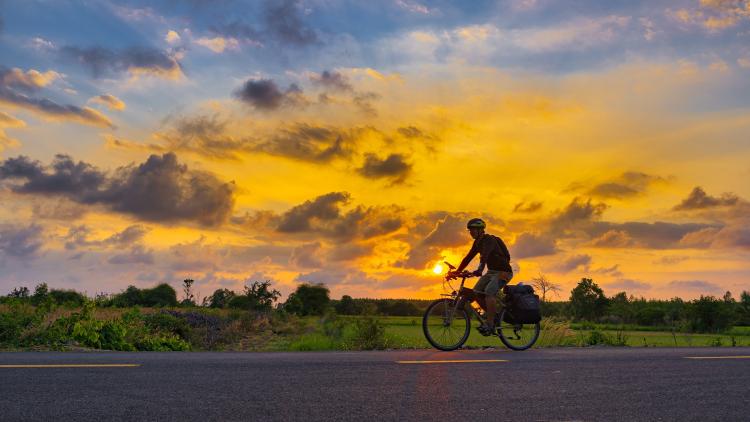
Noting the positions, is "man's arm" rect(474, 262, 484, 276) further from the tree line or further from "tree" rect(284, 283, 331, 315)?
"tree" rect(284, 283, 331, 315)

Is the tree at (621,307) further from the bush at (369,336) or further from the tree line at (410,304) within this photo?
the bush at (369,336)

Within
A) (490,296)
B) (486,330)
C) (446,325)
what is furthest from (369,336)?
(490,296)

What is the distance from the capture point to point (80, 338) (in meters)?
16.4

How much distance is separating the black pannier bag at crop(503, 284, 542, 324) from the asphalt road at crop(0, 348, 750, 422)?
3.65 meters

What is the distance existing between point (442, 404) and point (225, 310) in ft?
134

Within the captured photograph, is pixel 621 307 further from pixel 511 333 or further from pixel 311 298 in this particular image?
pixel 511 333

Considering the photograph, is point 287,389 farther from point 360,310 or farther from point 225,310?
point 225,310

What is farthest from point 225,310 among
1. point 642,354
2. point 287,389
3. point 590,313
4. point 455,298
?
point 590,313

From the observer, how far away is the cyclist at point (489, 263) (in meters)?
14.8

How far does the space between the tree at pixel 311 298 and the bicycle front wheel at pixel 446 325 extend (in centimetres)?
5405

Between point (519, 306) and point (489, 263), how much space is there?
4.49ft

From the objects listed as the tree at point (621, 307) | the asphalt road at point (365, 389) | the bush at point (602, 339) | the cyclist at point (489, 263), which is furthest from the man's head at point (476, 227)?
the tree at point (621, 307)

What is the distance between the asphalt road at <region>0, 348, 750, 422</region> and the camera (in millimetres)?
6867

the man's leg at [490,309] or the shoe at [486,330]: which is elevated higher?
the man's leg at [490,309]
